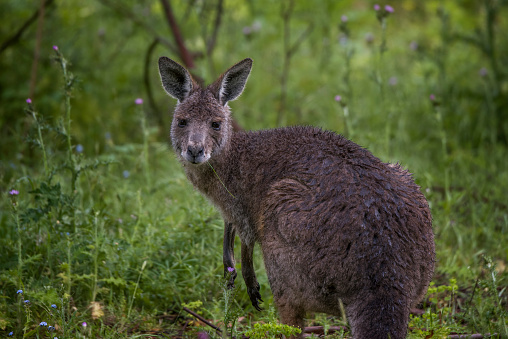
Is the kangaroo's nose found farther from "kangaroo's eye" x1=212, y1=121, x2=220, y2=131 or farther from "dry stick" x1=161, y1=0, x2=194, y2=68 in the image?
"dry stick" x1=161, y1=0, x2=194, y2=68

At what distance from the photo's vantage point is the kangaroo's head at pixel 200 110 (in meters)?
4.76

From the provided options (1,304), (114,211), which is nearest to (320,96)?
(114,211)

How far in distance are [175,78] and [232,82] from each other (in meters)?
0.53

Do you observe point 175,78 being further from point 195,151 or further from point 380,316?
point 380,316

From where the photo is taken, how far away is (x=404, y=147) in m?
8.02

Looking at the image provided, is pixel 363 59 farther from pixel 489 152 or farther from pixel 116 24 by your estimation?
pixel 116 24

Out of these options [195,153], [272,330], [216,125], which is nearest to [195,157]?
[195,153]

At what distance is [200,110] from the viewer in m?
5.02

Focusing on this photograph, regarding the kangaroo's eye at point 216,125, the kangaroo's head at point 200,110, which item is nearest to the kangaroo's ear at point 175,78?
the kangaroo's head at point 200,110

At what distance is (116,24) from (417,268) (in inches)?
314

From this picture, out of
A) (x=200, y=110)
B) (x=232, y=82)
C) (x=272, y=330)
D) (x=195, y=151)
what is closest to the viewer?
(x=272, y=330)

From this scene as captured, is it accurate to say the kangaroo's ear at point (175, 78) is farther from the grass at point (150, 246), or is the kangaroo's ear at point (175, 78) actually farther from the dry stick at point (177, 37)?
the dry stick at point (177, 37)

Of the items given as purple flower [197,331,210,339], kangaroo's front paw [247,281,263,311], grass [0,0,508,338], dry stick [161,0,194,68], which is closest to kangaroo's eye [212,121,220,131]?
grass [0,0,508,338]

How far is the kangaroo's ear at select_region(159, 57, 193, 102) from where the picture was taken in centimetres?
518
